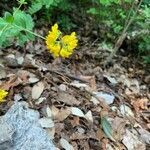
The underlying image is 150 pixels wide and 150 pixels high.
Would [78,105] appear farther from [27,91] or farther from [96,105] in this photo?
[27,91]

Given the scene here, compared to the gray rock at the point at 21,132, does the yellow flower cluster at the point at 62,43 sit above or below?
above

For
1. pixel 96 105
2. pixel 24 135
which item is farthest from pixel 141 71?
pixel 24 135

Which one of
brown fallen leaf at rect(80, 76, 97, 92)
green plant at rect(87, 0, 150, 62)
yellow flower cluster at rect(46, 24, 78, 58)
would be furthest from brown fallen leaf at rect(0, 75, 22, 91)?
green plant at rect(87, 0, 150, 62)

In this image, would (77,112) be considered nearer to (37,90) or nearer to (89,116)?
(89,116)

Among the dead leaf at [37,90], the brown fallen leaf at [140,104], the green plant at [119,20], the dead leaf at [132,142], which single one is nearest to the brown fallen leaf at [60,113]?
the dead leaf at [37,90]

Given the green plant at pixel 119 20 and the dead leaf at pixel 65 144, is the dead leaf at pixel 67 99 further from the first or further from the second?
the green plant at pixel 119 20

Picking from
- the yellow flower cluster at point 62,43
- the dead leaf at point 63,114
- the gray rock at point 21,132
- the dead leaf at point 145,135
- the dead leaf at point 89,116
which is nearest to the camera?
the yellow flower cluster at point 62,43

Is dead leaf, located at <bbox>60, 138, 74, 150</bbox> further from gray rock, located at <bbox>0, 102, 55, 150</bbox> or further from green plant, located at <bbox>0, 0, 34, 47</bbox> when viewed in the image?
green plant, located at <bbox>0, 0, 34, 47</bbox>
